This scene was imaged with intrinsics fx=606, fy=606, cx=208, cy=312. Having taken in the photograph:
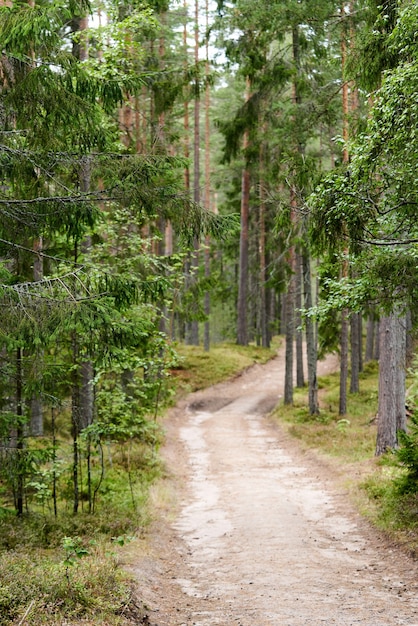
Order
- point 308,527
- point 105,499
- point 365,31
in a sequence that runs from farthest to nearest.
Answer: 1. point 105,499
2. point 308,527
3. point 365,31

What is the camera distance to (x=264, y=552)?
9812 mm

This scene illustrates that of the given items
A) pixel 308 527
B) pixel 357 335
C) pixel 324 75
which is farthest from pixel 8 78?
pixel 357 335

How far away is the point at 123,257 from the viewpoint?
14.3m

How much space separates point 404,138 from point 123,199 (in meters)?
3.67

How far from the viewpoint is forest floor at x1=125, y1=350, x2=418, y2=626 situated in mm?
7387

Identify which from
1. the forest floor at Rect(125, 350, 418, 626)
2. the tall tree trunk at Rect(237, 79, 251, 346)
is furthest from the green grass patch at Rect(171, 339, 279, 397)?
the forest floor at Rect(125, 350, 418, 626)

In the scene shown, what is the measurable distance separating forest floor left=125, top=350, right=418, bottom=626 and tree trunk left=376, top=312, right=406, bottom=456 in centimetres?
172

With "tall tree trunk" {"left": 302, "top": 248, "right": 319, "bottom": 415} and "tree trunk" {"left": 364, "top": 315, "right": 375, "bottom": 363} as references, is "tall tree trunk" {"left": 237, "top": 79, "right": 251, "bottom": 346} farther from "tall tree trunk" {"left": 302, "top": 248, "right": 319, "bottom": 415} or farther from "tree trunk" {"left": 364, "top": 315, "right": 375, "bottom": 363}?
"tall tree trunk" {"left": 302, "top": 248, "right": 319, "bottom": 415}

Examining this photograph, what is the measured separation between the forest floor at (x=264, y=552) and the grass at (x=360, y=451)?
318 millimetres

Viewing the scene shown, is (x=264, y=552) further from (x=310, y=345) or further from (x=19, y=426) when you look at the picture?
(x=310, y=345)

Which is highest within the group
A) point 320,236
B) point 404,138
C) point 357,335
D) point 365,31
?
point 365,31

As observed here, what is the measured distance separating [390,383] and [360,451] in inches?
121

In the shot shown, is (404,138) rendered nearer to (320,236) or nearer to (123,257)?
(320,236)

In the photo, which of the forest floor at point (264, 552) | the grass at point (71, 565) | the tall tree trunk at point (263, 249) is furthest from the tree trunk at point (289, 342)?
the grass at point (71, 565)
